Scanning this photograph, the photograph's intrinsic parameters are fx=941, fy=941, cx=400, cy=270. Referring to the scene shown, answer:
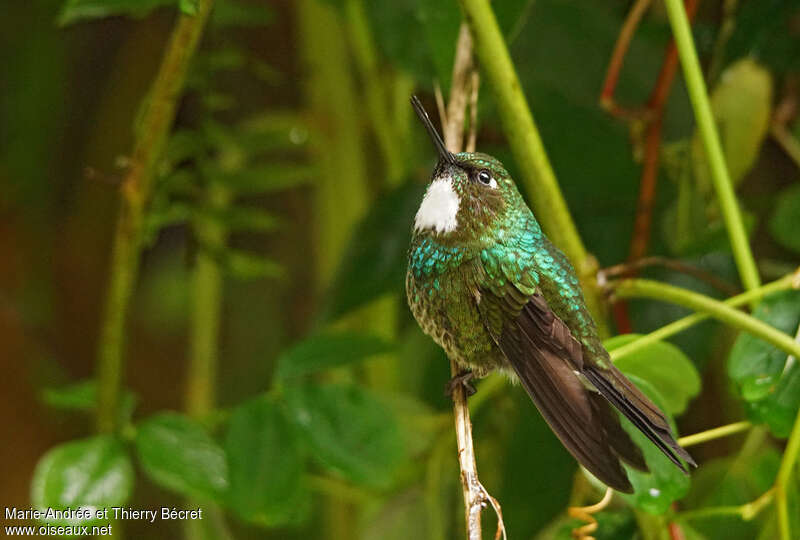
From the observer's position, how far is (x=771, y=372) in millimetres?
1102

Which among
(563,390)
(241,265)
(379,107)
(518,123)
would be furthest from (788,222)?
(241,265)

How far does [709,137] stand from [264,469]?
2.50 feet

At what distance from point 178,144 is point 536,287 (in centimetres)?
74

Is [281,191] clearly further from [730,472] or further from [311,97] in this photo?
[730,472]

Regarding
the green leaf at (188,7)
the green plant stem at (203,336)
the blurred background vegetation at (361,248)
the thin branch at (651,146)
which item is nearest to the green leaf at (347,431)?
the blurred background vegetation at (361,248)

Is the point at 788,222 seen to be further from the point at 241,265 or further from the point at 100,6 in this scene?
the point at 100,6

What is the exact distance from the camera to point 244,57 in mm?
1769

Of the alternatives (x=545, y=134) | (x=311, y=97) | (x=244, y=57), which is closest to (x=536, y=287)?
(x=545, y=134)

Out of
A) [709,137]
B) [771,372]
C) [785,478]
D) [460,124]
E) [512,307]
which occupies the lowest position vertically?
[785,478]

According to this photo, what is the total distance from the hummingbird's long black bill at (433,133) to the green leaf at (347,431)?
1.35 ft

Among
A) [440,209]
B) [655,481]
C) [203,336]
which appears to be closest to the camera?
[655,481]

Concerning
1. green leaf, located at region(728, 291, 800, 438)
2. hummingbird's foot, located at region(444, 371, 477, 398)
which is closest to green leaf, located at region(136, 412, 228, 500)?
hummingbird's foot, located at region(444, 371, 477, 398)

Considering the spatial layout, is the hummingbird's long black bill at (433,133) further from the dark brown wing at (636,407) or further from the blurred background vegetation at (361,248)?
the dark brown wing at (636,407)

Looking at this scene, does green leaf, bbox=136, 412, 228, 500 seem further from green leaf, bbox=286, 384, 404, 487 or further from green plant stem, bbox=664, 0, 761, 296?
green plant stem, bbox=664, 0, 761, 296
